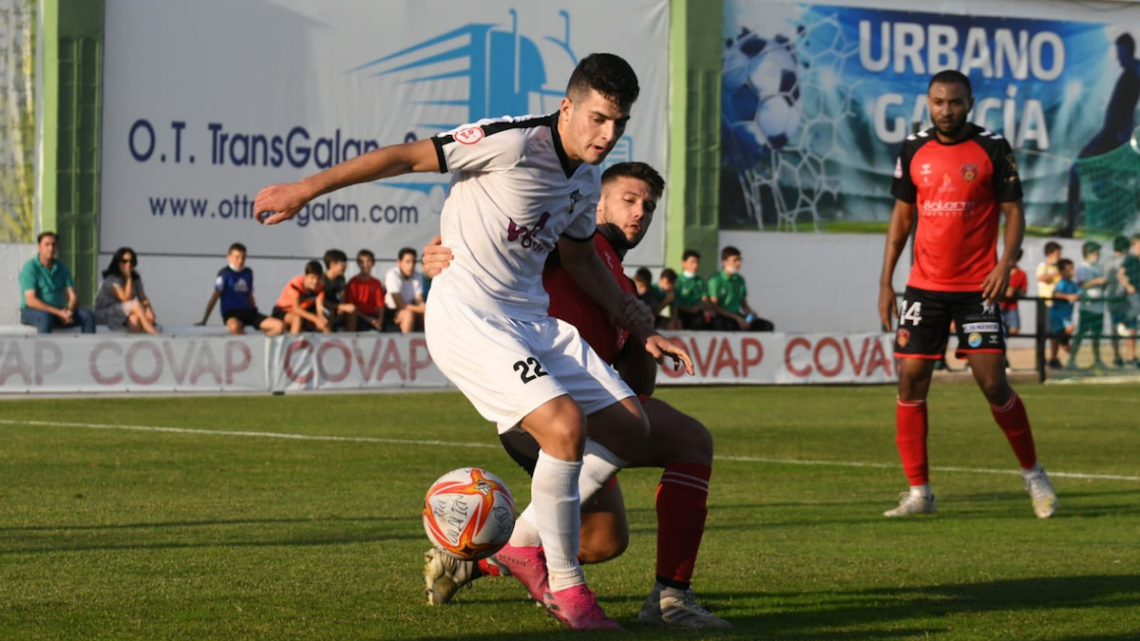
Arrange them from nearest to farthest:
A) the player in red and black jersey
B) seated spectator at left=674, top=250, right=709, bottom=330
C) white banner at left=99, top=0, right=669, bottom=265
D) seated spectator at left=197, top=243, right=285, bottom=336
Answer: the player in red and black jersey < seated spectator at left=197, top=243, right=285, bottom=336 < seated spectator at left=674, top=250, right=709, bottom=330 < white banner at left=99, top=0, right=669, bottom=265

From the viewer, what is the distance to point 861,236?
3130 centimetres

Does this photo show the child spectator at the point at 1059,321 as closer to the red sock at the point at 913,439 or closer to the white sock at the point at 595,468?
the red sock at the point at 913,439

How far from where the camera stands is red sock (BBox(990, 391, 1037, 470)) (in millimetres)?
8953

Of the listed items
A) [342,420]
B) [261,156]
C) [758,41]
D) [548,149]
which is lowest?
[342,420]

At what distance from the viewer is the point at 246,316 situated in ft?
72.1

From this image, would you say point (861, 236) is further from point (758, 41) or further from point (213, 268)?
point (213, 268)

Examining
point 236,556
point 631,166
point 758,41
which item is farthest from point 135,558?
point 758,41

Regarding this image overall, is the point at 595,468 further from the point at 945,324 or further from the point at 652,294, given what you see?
the point at 652,294

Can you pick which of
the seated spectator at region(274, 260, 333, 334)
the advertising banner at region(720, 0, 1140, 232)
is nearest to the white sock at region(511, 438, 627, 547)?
the seated spectator at region(274, 260, 333, 334)

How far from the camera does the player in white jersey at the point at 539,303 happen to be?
508 centimetres

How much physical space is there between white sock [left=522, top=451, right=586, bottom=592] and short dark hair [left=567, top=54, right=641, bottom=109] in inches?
44.6

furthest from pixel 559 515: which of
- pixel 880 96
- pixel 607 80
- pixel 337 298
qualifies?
pixel 880 96

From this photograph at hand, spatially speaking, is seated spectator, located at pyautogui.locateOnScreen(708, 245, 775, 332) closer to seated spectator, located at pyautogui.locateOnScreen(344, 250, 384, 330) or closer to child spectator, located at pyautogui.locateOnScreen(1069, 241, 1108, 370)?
child spectator, located at pyautogui.locateOnScreen(1069, 241, 1108, 370)

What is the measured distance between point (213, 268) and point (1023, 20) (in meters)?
16.1
